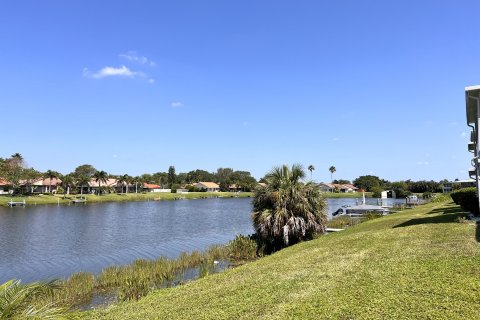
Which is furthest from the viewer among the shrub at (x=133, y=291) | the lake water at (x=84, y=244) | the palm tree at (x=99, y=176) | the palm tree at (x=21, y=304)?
the palm tree at (x=99, y=176)

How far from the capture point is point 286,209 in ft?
67.5

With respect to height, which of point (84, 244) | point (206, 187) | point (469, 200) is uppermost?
point (206, 187)

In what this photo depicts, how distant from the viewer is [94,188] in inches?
4845

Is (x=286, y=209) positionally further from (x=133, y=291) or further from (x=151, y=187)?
(x=151, y=187)

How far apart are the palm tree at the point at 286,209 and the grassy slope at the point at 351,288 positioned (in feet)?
23.5

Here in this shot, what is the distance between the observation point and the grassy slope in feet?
22.1

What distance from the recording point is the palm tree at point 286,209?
20.2 m

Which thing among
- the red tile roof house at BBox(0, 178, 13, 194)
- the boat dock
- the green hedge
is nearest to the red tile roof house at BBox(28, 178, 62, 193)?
the red tile roof house at BBox(0, 178, 13, 194)

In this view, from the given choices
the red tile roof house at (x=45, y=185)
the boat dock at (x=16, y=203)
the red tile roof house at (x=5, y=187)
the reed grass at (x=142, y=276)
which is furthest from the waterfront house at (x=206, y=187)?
the reed grass at (x=142, y=276)

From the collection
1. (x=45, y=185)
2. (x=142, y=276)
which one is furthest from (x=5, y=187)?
(x=142, y=276)

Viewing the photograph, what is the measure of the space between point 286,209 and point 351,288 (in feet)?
41.0

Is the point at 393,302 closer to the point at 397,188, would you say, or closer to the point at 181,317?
the point at 181,317

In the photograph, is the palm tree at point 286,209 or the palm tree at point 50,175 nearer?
the palm tree at point 286,209

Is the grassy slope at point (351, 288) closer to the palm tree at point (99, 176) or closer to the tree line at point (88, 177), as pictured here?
the tree line at point (88, 177)
